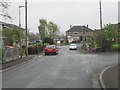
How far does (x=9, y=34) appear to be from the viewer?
211ft

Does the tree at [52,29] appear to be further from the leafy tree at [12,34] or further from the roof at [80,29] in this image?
the roof at [80,29]

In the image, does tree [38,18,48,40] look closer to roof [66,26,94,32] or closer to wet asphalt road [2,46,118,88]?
roof [66,26,94,32]

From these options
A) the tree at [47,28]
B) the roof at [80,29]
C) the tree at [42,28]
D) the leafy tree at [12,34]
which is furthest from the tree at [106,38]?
the roof at [80,29]

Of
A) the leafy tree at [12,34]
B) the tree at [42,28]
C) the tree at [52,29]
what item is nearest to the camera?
the leafy tree at [12,34]

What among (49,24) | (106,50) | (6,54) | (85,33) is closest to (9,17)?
(6,54)

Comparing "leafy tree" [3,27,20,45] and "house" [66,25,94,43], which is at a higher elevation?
"house" [66,25,94,43]

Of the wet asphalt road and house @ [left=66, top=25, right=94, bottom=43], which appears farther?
house @ [left=66, top=25, right=94, bottom=43]

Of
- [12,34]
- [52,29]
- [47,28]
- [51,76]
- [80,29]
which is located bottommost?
[51,76]

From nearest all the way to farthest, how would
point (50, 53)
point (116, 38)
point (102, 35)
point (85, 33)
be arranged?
point (50, 53), point (102, 35), point (116, 38), point (85, 33)

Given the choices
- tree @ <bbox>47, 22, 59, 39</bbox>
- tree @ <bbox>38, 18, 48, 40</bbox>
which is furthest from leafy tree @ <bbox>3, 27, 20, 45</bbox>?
tree @ <bbox>47, 22, 59, 39</bbox>

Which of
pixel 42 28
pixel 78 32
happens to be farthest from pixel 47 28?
pixel 78 32

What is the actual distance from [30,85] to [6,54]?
638 inches

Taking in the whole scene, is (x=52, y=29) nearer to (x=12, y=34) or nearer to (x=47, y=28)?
(x=47, y=28)

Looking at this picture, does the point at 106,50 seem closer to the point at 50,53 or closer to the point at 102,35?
the point at 102,35
